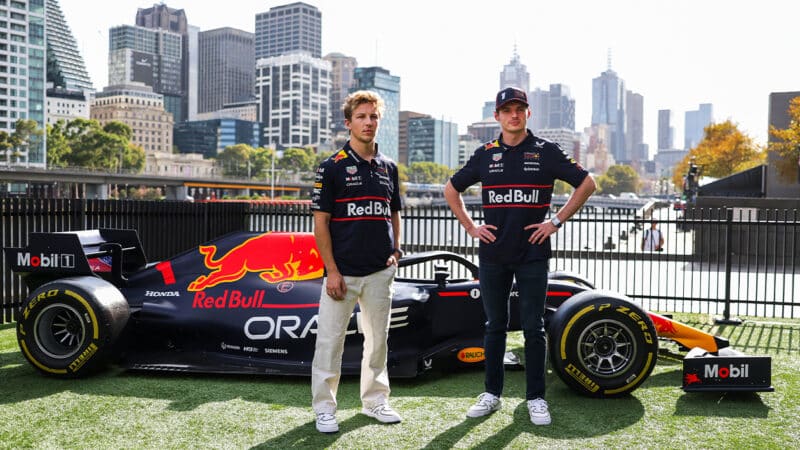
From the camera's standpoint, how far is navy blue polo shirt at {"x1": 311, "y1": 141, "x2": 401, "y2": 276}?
4.45m

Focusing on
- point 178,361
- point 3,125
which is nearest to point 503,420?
point 178,361

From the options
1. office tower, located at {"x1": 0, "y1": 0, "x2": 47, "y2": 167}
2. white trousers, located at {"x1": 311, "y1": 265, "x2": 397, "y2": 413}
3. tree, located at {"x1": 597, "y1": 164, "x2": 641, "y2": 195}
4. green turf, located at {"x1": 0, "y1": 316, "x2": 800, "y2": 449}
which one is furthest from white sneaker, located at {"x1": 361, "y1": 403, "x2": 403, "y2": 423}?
tree, located at {"x1": 597, "y1": 164, "x2": 641, "y2": 195}

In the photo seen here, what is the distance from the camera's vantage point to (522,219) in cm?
463

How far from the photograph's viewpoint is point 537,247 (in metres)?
4.62

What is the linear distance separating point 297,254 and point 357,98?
6.52ft

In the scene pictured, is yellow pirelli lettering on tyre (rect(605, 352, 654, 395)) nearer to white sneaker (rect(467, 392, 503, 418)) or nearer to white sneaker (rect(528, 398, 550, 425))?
white sneaker (rect(528, 398, 550, 425))

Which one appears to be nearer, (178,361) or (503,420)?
(503,420)

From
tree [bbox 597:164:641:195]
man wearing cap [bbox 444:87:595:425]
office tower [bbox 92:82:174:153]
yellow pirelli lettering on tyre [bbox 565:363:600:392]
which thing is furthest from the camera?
tree [bbox 597:164:641:195]

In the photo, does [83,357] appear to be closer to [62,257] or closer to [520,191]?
[62,257]

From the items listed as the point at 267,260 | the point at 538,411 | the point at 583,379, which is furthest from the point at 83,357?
the point at 583,379

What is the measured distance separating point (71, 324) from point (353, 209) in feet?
9.64

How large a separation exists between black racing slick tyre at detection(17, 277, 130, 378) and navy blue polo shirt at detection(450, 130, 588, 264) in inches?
119

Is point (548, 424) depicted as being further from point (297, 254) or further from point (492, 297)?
point (297, 254)

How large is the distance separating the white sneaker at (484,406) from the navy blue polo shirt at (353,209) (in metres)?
1.16
